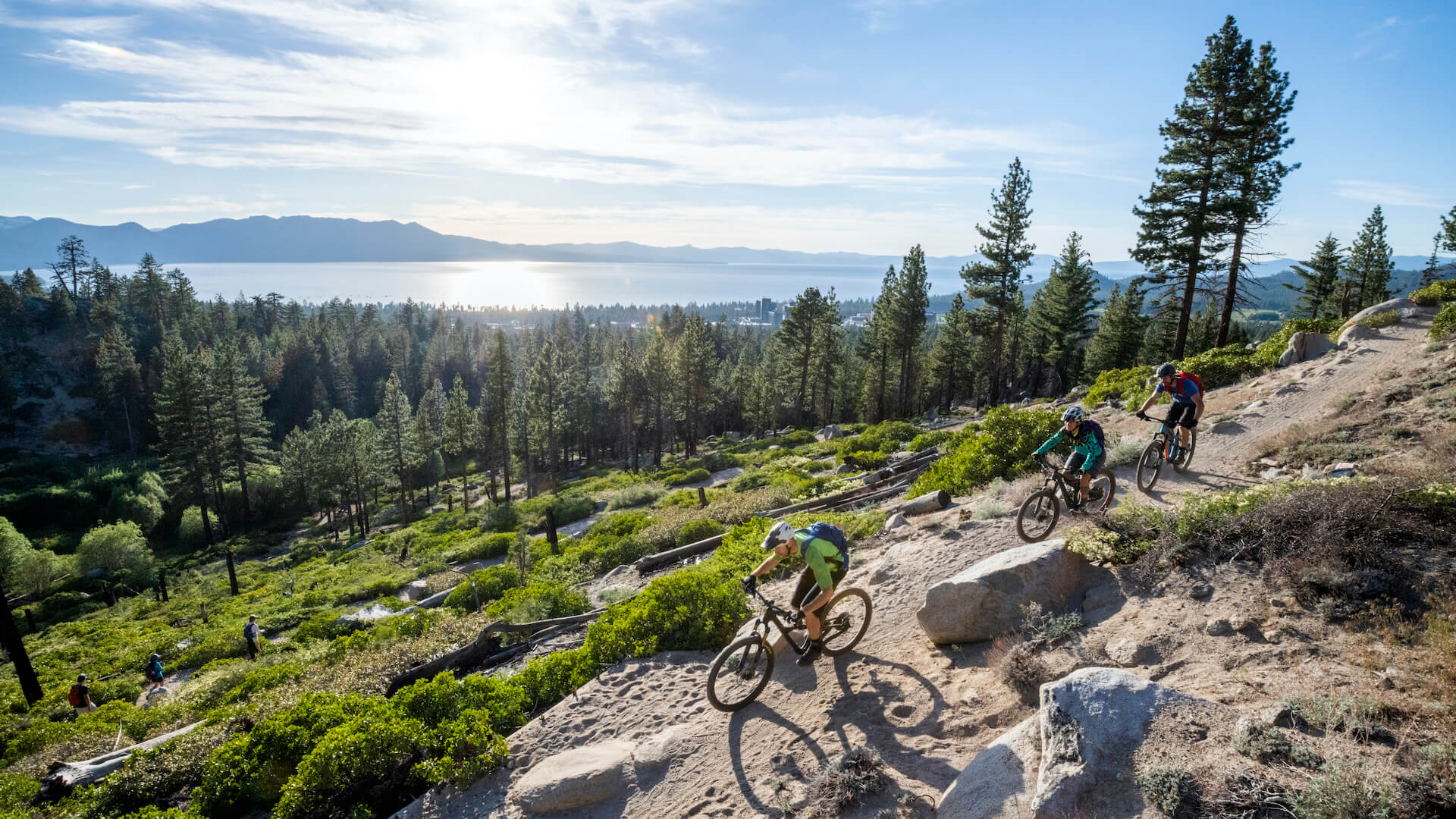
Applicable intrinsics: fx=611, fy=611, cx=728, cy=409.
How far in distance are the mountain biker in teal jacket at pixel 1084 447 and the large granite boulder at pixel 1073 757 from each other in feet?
16.7

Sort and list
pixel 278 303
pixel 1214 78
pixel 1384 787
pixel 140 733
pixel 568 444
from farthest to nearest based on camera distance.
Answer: pixel 278 303 → pixel 568 444 → pixel 1214 78 → pixel 140 733 → pixel 1384 787

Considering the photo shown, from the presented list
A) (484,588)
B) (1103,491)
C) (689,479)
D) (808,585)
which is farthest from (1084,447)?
(689,479)

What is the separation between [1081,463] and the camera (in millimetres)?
9758

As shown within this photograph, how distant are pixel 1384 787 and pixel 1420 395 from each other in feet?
45.1

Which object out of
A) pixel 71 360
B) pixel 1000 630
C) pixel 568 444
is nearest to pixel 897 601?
pixel 1000 630

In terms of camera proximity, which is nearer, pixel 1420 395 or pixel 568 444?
pixel 1420 395

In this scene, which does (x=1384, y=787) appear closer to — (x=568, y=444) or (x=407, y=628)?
(x=407, y=628)

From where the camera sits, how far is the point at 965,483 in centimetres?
1398

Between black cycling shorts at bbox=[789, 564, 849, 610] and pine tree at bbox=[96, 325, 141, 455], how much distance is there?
331 feet

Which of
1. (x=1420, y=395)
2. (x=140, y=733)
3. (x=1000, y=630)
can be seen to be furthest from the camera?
(x=140, y=733)

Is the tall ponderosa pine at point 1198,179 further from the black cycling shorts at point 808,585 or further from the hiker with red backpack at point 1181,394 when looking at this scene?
the black cycling shorts at point 808,585

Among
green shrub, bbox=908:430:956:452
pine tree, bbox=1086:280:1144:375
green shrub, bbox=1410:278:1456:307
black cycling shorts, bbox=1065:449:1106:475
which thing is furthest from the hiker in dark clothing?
pine tree, bbox=1086:280:1144:375

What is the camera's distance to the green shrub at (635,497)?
3409cm

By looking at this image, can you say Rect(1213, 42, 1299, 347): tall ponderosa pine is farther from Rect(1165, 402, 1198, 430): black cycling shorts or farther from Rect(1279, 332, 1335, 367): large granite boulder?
Rect(1165, 402, 1198, 430): black cycling shorts
